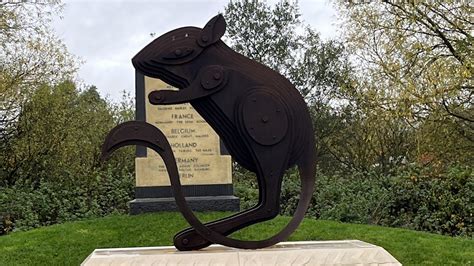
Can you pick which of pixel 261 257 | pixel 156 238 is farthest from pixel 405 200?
pixel 261 257

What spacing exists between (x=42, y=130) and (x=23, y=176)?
4.13 feet

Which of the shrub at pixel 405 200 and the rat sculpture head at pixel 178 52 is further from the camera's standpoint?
the shrub at pixel 405 200

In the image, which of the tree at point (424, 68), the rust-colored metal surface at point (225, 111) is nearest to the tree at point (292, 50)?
the tree at point (424, 68)

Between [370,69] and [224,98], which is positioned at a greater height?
[370,69]

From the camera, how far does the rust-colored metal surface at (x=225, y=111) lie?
446 centimetres

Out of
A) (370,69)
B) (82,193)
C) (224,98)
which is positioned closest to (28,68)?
(82,193)

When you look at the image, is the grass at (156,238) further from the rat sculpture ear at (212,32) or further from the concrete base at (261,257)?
the rat sculpture ear at (212,32)

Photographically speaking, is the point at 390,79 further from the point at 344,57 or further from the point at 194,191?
the point at 344,57

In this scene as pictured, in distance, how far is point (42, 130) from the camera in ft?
45.9

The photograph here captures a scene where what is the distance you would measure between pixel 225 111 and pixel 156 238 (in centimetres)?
361

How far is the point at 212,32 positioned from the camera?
4539 mm

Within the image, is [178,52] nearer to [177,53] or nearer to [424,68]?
[177,53]

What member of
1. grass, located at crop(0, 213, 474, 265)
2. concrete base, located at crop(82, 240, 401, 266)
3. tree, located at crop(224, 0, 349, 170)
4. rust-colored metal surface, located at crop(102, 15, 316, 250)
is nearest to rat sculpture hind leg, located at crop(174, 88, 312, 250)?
rust-colored metal surface, located at crop(102, 15, 316, 250)

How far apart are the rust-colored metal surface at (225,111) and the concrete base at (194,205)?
15.1ft
